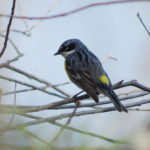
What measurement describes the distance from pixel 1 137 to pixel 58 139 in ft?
0.48

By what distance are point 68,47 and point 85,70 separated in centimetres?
60

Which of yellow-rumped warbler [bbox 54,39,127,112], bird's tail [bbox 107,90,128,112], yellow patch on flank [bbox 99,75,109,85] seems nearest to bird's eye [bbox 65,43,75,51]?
yellow-rumped warbler [bbox 54,39,127,112]

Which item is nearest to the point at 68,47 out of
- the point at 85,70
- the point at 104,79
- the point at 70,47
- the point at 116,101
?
the point at 70,47

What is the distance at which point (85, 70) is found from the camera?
3887 mm

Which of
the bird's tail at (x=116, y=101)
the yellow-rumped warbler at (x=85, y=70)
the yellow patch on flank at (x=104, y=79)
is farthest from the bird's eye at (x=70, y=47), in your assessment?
the bird's tail at (x=116, y=101)

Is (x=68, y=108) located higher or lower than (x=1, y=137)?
lower

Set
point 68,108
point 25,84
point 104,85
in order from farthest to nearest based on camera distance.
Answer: point 104,85 → point 25,84 → point 68,108

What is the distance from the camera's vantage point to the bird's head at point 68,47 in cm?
430

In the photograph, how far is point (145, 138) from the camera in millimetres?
862

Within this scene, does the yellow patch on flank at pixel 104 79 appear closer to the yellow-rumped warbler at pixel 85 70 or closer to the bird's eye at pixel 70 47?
the yellow-rumped warbler at pixel 85 70

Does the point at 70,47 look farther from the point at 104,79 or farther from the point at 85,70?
the point at 104,79

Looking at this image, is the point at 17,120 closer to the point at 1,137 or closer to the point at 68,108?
the point at 1,137

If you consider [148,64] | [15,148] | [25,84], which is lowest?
[148,64]

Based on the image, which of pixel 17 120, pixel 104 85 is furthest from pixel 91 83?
pixel 17 120
